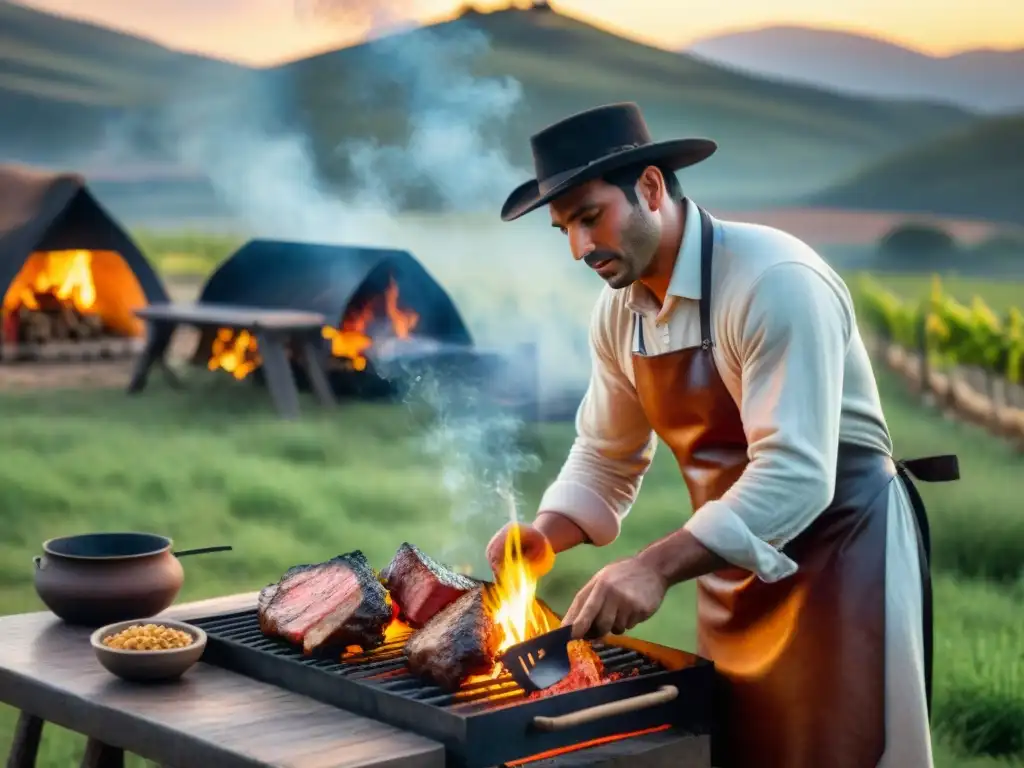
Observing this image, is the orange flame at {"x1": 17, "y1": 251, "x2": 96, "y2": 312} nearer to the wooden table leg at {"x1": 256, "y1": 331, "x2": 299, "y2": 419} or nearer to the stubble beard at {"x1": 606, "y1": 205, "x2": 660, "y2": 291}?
the wooden table leg at {"x1": 256, "y1": 331, "x2": 299, "y2": 419}

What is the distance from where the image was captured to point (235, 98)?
1598 centimetres

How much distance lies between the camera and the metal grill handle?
2549 mm

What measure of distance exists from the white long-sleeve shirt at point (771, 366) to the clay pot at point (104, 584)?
115 cm

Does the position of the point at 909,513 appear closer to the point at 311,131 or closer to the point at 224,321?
the point at 224,321

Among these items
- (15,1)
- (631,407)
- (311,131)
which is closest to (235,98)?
(311,131)

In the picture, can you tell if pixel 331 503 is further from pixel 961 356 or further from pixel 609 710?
pixel 609 710

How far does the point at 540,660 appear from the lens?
2.72 m

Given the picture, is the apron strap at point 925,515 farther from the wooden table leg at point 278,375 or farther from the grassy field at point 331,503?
the wooden table leg at point 278,375

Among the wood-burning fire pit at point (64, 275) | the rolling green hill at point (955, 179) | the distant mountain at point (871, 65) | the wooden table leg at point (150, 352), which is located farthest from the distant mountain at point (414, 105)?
the wooden table leg at point (150, 352)

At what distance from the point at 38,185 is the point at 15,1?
460 centimetres

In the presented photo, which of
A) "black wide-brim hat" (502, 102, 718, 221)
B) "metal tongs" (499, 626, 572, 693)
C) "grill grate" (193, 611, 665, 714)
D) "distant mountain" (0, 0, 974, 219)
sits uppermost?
"distant mountain" (0, 0, 974, 219)

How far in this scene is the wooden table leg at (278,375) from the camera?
10625 millimetres

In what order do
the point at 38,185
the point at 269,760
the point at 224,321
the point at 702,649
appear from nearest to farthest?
1. the point at 269,760
2. the point at 702,649
3. the point at 224,321
4. the point at 38,185

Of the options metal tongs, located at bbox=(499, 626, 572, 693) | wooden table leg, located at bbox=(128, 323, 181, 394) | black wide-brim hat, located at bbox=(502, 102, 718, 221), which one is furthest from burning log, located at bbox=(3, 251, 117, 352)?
metal tongs, located at bbox=(499, 626, 572, 693)
